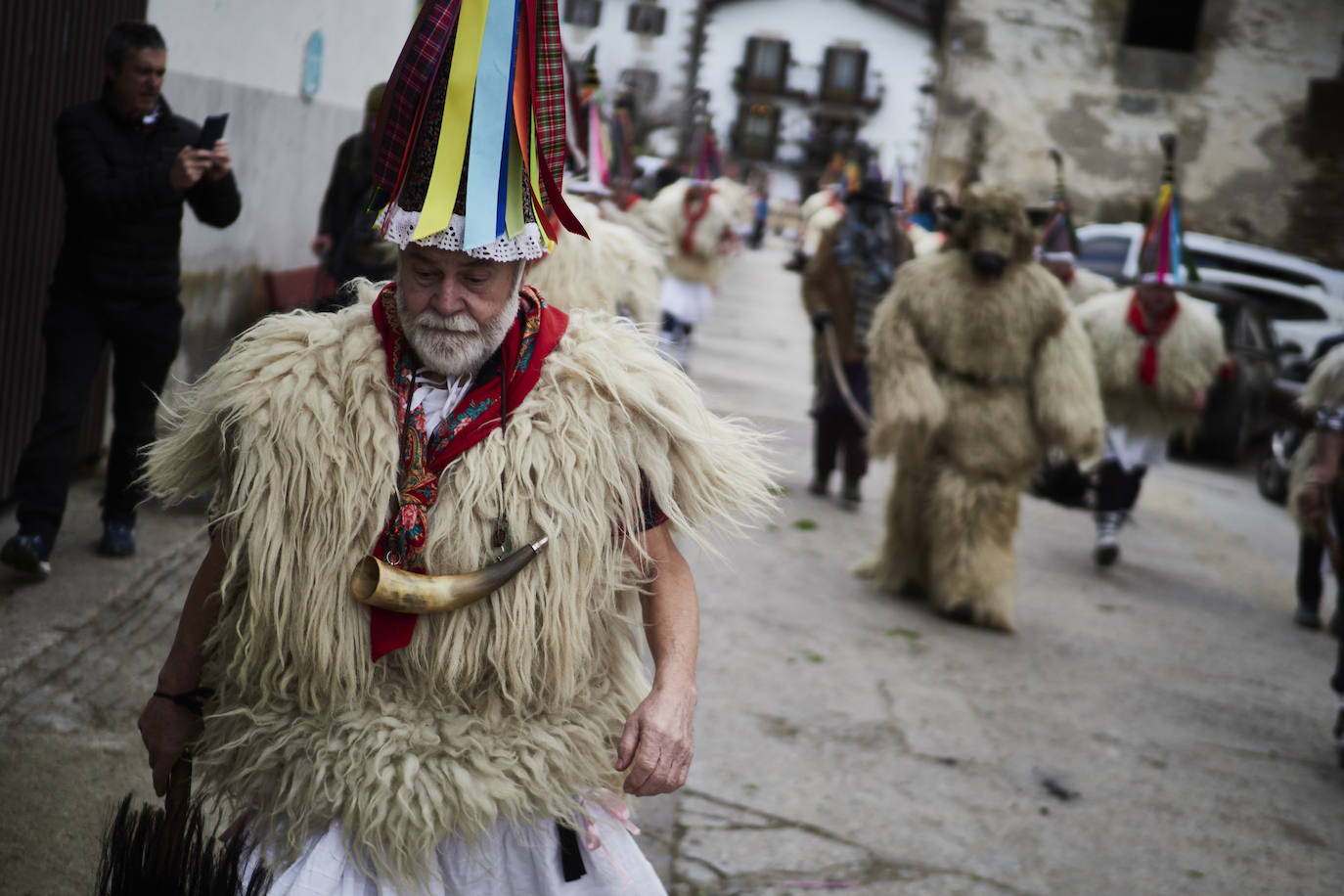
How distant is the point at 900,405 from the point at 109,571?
12.0 ft

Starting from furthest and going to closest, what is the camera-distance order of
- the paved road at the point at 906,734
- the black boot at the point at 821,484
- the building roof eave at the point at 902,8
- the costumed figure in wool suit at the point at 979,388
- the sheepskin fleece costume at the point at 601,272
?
1. the building roof eave at the point at 902,8
2. the black boot at the point at 821,484
3. the costumed figure in wool suit at the point at 979,388
4. the sheepskin fleece costume at the point at 601,272
5. the paved road at the point at 906,734

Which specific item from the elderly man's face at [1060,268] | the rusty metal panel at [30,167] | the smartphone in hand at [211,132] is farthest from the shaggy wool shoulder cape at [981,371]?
the rusty metal panel at [30,167]

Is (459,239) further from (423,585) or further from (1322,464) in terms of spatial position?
(1322,464)

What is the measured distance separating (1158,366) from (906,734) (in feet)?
13.8

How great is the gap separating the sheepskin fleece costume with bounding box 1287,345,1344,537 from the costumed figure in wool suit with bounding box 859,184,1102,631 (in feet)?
3.24

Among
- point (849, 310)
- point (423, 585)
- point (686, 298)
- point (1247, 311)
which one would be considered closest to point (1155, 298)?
point (849, 310)

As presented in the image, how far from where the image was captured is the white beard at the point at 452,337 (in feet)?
7.26

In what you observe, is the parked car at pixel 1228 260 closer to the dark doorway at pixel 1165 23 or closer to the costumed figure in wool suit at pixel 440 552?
the dark doorway at pixel 1165 23

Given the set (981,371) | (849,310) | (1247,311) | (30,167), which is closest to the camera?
(30,167)

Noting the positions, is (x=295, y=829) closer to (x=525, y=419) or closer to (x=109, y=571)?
(x=525, y=419)

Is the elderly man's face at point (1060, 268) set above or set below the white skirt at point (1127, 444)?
above

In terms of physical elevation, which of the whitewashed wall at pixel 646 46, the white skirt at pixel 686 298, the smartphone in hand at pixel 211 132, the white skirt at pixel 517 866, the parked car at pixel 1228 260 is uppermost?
the whitewashed wall at pixel 646 46

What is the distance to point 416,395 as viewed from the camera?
2.30 metres

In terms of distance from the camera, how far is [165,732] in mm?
2275
